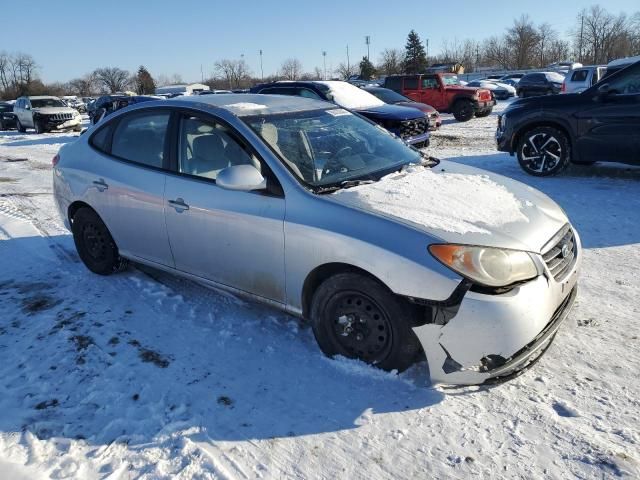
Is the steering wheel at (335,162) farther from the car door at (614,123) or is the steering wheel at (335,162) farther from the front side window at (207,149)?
the car door at (614,123)

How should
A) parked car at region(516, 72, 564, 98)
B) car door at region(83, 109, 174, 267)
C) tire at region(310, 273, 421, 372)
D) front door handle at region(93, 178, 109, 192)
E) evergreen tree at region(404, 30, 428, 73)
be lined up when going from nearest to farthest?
tire at region(310, 273, 421, 372), car door at region(83, 109, 174, 267), front door handle at region(93, 178, 109, 192), parked car at region(516, 72, 564, 98), evergreen tree at region(404, 30, 428, 73)

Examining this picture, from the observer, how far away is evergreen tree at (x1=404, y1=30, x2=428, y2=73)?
6725 cm

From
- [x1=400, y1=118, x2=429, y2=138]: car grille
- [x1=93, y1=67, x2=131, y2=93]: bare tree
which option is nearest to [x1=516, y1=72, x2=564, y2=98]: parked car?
[x1=400, y1=118, x2=429, y2=138]: car grille

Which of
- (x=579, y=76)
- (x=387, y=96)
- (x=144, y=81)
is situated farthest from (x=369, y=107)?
(x=144, y=81)

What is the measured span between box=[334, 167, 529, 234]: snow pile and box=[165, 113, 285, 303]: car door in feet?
1.79

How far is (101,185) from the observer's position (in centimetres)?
438

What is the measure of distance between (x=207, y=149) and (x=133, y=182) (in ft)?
2.62

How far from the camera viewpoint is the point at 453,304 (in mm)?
2590

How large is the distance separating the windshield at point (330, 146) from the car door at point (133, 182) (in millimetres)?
946

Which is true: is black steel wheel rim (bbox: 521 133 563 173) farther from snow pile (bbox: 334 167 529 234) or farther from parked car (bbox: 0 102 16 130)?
parked car (bbox: 0 102 16 130)

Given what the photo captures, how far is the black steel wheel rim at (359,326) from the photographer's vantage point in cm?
288

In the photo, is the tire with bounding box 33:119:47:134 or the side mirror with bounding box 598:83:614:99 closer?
the side mirror with bounding box 598:83:614:99

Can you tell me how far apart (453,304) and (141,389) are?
73.4 inches

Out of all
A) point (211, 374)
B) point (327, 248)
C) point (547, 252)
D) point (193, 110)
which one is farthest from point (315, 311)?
point (193, 110)
